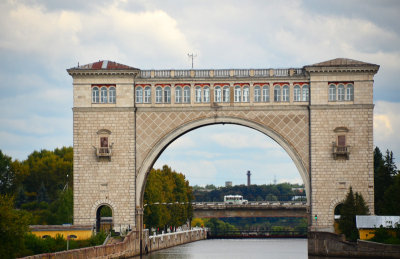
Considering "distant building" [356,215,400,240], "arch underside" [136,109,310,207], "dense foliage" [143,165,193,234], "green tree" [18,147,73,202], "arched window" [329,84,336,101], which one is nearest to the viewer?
"distant building" [356,215,400,240]

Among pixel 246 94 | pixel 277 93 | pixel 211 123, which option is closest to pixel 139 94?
pixel 211 123

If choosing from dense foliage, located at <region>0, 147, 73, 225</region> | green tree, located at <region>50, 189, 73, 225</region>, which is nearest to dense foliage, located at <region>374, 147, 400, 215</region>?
green tree, located at <region>50, 189, 73, 225</region>

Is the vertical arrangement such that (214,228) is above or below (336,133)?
below

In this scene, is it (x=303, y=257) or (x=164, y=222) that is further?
(x=164, y=222)

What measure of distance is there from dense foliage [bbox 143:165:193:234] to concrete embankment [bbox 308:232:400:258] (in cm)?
1276

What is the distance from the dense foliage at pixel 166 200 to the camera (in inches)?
2442

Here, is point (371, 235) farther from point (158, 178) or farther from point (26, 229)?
point (158, 178)

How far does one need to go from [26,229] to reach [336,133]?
20.7m

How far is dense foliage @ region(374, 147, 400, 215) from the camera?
47.7 metres

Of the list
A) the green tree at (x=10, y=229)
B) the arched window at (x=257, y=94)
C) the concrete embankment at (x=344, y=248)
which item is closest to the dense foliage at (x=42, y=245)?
the green tree at (x=10, y=229)

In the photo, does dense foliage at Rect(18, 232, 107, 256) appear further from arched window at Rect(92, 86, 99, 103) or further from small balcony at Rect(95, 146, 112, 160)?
arched window at Rect(92, 86, 99, 103)

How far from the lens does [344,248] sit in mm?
44531

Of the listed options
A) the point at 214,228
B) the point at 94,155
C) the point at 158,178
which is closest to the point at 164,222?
the point at 158,178

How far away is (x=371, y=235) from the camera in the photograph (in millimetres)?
44344
